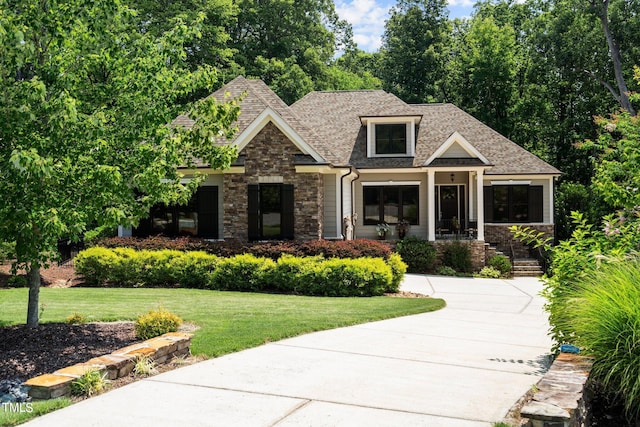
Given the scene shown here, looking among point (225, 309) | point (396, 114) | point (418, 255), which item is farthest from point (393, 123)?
point (225, 309)

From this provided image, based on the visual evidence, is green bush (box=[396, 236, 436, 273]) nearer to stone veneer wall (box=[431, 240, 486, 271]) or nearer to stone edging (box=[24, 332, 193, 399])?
stone veneer wall (box=[431, 240, 486, 271])

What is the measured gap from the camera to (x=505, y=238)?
25.0m

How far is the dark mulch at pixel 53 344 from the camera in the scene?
282 inches

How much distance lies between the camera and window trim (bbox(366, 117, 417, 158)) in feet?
80.4

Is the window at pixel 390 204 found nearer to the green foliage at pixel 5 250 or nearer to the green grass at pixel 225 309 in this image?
the green grass at pixel 225 309

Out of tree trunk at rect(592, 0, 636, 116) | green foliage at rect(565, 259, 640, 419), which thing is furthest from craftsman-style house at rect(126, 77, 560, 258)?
green foliage at rect(565, 259, 640, 419)

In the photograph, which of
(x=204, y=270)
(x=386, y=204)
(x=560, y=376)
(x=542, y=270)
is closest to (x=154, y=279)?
(x=204, y=270)

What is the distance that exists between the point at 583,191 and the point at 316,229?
14.6m

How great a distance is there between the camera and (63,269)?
1927cm

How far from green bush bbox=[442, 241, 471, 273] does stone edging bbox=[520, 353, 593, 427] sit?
1619cm

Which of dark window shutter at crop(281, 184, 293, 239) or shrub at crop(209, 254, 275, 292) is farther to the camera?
dark window shutter at crop(281, 184, 293, 239)

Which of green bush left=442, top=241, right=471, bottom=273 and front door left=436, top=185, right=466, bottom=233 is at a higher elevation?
front door left=436, top=185, right=466, bottom=233

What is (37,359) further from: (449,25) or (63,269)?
(449,25)

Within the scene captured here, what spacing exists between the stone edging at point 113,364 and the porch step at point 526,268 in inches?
681
